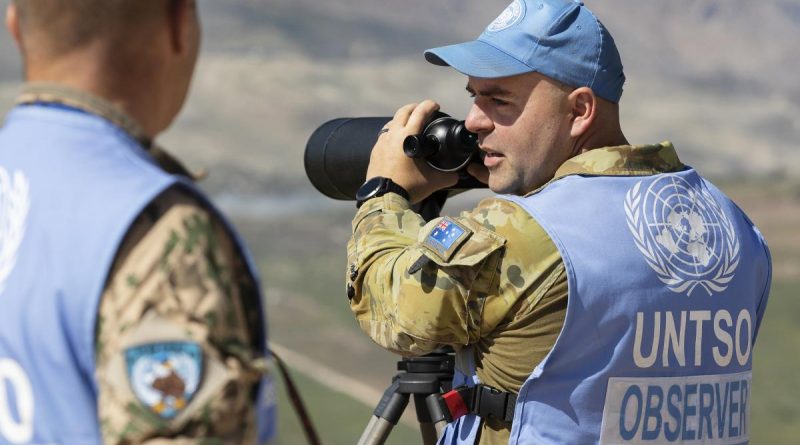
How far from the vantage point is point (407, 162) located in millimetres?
2420

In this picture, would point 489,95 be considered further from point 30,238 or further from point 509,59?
point 30,238

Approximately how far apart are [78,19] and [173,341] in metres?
0.31

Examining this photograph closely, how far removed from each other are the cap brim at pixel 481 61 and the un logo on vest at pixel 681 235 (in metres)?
0.29

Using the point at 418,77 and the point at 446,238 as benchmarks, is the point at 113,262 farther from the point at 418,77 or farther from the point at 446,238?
the point at 418,77

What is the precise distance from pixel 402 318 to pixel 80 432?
945 millimetres

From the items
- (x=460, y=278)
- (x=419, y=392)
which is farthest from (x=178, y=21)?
(x=419, y=392)

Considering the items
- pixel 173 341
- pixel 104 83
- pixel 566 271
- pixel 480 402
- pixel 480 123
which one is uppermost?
pixel 480 123

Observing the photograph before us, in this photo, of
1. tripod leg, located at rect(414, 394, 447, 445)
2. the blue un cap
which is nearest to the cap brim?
the blue un cap

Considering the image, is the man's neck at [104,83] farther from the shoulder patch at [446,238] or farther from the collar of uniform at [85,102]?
the shoulder patch at [446,238]

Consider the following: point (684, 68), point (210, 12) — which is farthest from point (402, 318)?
point (210, 12)

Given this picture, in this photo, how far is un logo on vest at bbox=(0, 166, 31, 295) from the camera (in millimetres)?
1243

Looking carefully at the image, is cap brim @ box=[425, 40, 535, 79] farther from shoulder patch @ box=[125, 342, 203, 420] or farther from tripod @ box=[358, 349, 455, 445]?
shoulder patch @ box=[125, 342, 203, 420]

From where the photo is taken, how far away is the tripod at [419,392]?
8.43 feet

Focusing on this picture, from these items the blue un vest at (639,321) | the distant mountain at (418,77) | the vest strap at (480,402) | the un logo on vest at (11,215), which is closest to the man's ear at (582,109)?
the blue un vest at (639,321)
